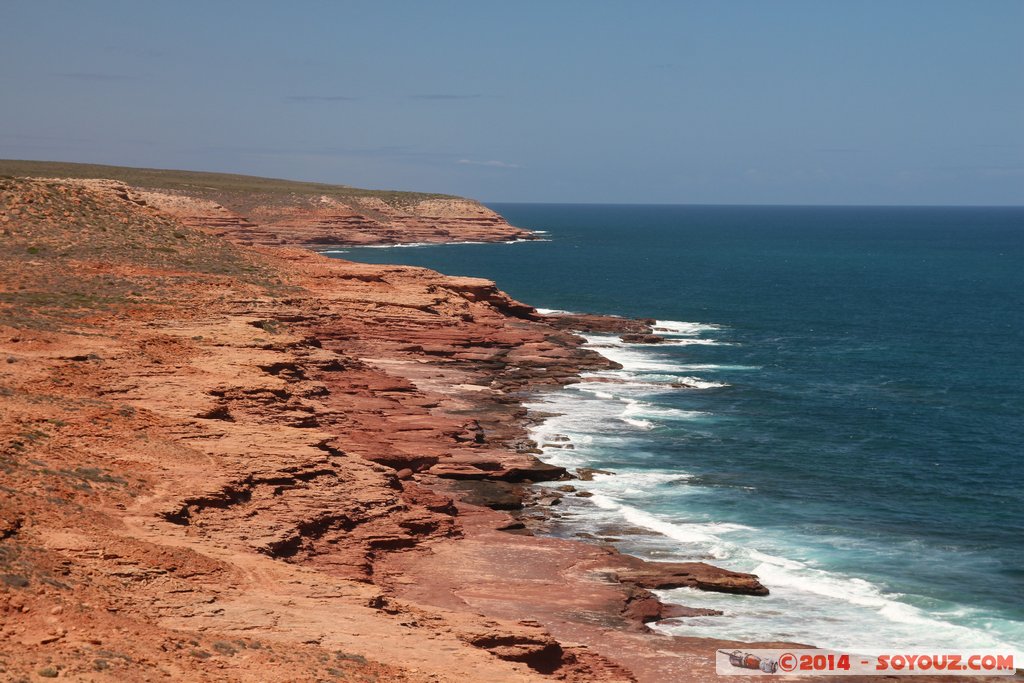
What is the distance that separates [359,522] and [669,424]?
1321 inches

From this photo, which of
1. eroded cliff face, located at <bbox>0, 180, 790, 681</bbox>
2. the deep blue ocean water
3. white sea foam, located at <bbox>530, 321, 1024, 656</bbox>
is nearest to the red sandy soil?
eroded cliff face, located at <bbox>0, 180, 790, 681</bbox>

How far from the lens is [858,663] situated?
3077 centimetres

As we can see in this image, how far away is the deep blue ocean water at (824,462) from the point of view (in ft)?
118

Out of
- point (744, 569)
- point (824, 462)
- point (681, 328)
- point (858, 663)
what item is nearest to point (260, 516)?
point (858, 663)

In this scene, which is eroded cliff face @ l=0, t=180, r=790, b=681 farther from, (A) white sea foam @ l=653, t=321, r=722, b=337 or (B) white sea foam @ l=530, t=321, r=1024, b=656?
(A) white sea foam @ l=653, t=321, r=722, b=337

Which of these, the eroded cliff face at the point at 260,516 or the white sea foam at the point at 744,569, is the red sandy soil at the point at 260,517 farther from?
the white sea foam at the point at 744,569

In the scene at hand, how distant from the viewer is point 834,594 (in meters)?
36.6

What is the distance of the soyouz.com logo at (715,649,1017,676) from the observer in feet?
94.8

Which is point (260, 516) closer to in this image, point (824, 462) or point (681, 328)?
point (824, 462)

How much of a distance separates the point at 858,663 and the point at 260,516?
16281mm

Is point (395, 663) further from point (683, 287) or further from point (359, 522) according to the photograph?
point (683, 287)

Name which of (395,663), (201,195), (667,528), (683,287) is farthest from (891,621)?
(201,195)

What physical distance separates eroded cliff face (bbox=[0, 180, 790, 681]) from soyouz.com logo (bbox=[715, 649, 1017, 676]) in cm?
93

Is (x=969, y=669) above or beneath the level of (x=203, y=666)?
beneath
